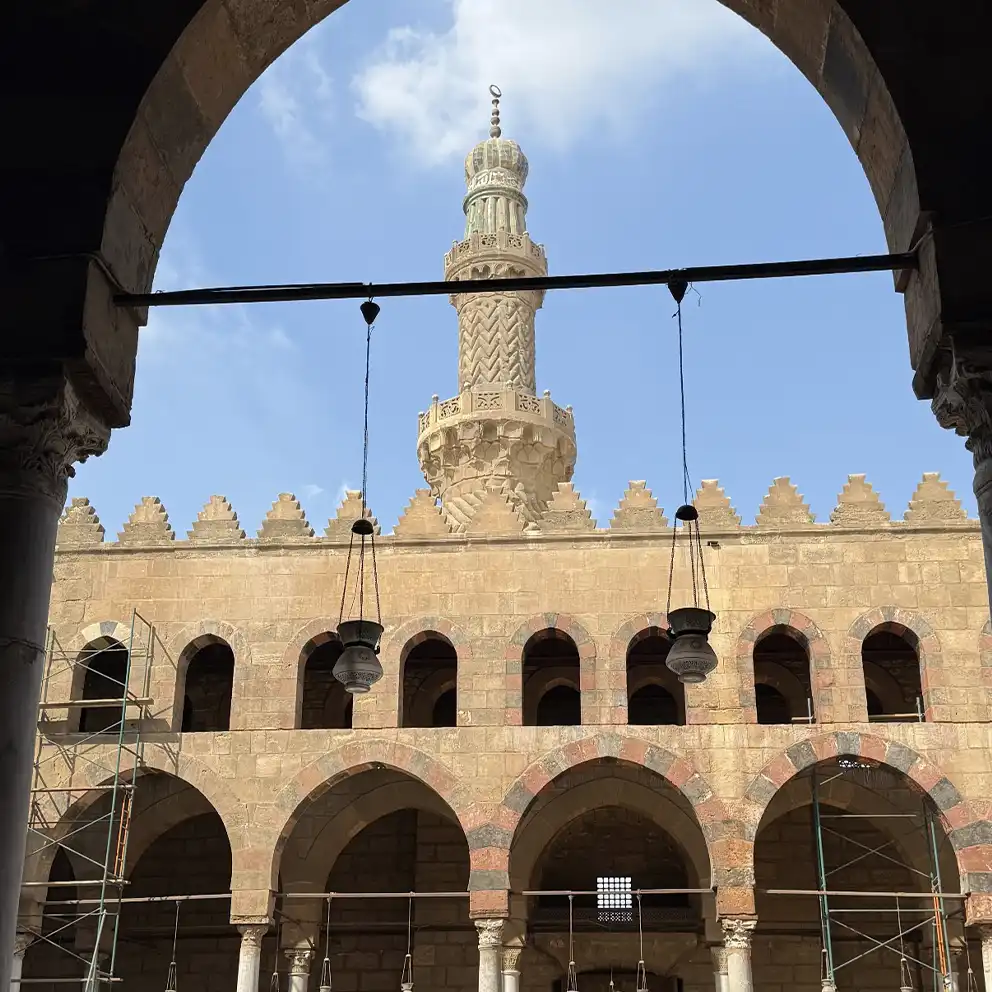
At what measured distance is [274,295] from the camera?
644 cm

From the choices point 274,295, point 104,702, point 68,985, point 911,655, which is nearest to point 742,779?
point 911,655

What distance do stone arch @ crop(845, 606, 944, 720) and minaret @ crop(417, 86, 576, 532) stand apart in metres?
7.32

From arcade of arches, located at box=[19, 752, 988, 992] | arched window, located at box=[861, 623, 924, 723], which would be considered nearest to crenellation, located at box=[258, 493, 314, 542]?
arcade of arches, located at box=[19, 752, 988, 992]

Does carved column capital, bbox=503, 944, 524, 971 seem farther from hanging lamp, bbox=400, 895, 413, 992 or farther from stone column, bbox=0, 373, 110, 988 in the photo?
stone column, bbox=0, 373, 110, 988

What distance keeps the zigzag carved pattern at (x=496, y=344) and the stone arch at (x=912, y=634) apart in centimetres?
883

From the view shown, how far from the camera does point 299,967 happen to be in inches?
758

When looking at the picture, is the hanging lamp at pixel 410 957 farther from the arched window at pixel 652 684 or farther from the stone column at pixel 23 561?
the stone column at pixel 23 561

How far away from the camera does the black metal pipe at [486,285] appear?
6098mm

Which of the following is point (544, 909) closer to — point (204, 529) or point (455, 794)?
point (455, 794)

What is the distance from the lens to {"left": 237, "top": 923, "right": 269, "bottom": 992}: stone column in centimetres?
1814

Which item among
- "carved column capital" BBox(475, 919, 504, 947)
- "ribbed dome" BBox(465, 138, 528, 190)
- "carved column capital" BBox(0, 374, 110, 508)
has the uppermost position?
"ribbed dome" BBox(465, 138, 528, 190)

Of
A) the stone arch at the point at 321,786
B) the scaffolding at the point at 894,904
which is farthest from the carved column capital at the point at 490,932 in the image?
the scaffolding at the point at 894,904

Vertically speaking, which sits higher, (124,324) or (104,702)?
(104,702)

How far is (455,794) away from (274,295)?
12.9 meters
